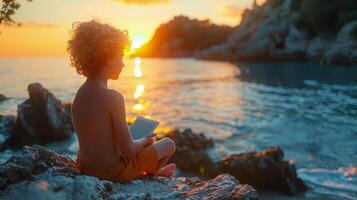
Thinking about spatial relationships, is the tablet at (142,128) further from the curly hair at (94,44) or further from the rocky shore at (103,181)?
the curly hair at (94,44)

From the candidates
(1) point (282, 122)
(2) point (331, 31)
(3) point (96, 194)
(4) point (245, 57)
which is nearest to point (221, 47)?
(4) point (245, 57)

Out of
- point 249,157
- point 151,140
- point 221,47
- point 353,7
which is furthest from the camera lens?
point 221,47

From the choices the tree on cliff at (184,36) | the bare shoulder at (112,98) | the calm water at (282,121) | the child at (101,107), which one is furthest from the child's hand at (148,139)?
the tree on cliff at (184,36)

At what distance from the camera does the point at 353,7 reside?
6469cm

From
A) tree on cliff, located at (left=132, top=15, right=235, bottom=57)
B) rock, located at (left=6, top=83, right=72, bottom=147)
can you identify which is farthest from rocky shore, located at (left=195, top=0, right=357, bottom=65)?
rock, located at (left=6, top=83, right=72, bottom=147)

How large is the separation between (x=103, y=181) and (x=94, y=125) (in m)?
0.76

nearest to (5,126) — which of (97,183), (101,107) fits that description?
(101,107)

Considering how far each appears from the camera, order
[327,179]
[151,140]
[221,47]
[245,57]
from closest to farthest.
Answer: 1. [151,140]
2. [327,179]
3. [245,57]
4. [221,47]

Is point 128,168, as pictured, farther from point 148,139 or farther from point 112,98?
point 112,98

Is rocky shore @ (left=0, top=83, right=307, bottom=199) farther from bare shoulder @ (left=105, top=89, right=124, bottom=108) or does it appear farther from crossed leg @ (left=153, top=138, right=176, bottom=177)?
bare shoulder @ (left=105, top=89, right=124, bottom=108)

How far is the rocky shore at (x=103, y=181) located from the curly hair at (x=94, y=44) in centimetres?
95

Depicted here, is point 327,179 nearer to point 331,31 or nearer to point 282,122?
point 282,122

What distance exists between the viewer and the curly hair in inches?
164

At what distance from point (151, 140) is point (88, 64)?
3.47ft
